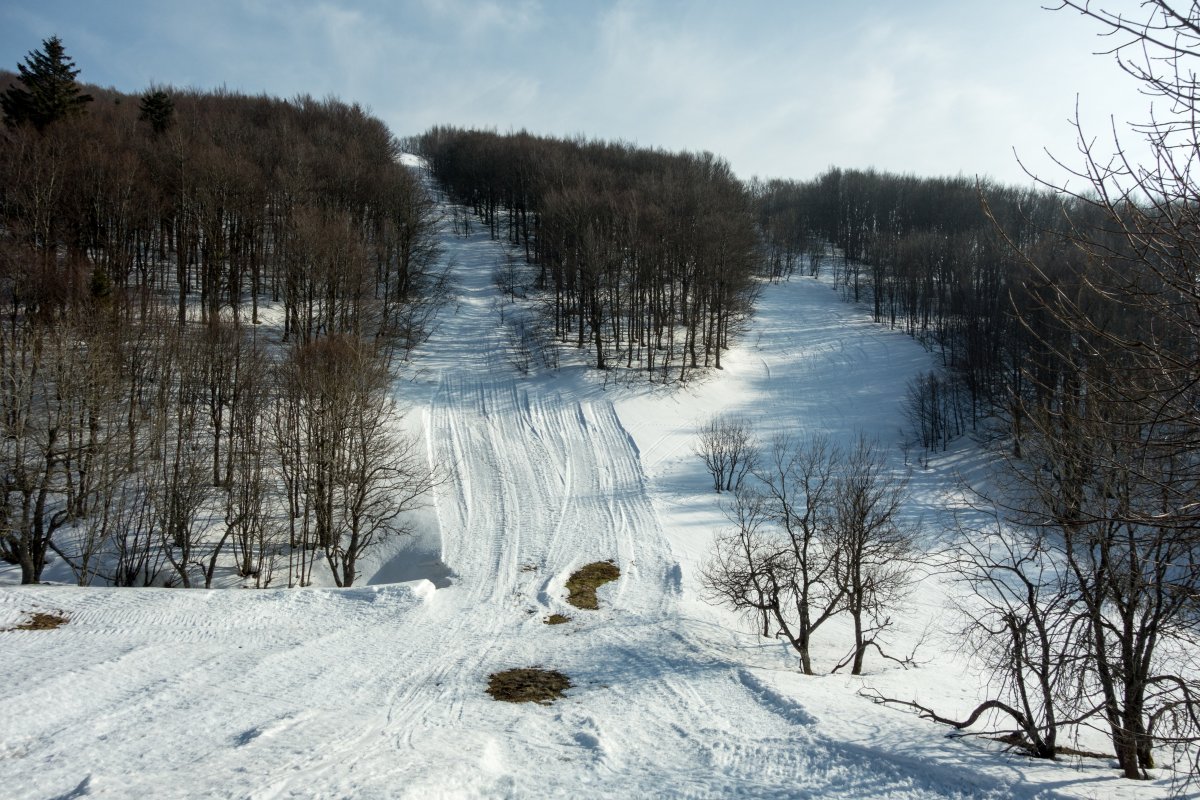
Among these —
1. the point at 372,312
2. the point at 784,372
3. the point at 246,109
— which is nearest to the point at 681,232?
the point at 784,372

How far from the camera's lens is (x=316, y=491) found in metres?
19.5

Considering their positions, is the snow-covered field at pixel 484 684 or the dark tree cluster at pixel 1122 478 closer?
the dark tree cluster at pixel 1122 478

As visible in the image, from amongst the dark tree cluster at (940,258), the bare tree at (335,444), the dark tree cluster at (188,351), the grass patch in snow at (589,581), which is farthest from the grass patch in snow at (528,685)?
the dark tree cluster at (188,351)

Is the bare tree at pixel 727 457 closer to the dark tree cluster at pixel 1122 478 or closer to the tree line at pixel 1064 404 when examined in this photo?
the tree line at pixel 1064 404

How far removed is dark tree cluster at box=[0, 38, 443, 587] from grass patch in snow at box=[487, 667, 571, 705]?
9130 millimetres

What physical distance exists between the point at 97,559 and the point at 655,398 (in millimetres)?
24727

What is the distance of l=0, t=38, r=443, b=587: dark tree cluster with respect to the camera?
17.6 metres

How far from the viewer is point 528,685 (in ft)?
36.4

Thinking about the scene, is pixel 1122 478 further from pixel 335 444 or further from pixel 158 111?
pixel 158 111

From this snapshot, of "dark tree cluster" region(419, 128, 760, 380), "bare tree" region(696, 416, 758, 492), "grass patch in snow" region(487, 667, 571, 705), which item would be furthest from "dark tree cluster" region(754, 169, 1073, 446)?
"dark tree cluster" region(419, 128, 760, 380)

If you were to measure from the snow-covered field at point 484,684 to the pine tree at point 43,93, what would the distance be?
3465cm

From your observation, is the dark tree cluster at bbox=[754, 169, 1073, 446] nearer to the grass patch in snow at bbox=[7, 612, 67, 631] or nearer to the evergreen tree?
the grass patch in snow at bbox=[7, 612, 67, 631]

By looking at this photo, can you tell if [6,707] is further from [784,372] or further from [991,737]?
[784,372]

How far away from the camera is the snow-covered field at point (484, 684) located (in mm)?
7473
